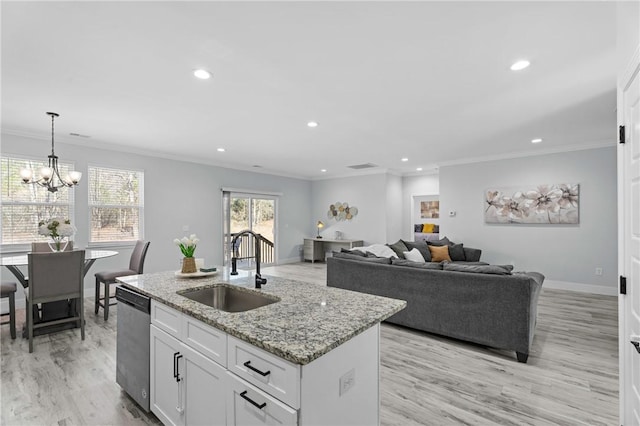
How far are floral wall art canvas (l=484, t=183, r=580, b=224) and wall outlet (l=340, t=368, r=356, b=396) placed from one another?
5.71 metres

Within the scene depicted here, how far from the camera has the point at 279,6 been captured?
185 centimetres

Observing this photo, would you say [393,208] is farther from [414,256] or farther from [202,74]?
[202,74]

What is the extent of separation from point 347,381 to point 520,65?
2.76 metres

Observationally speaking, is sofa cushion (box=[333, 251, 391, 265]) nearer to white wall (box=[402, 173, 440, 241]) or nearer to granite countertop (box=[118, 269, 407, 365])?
granite countertop (box=[118, 269, 407, 365])

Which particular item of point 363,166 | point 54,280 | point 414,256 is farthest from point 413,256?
point 54,280

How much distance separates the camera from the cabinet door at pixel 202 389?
1.43 m

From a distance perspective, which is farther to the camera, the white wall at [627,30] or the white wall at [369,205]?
the white wall at [369,205]

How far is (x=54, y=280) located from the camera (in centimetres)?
321

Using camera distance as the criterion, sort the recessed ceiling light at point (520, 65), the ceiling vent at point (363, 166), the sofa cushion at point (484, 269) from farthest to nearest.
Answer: the ceiling vent at point (363, 166) < the sofa cushion at point (484, 269) < the recessed ceiling light at point (520, 65)

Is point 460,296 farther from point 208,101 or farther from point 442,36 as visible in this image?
point 208,101

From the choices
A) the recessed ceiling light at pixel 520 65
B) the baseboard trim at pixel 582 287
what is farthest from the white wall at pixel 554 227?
the recessed ceiling light at pixel 520 65

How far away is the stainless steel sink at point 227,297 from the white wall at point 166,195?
13.6 feet

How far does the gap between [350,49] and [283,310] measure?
1.92m

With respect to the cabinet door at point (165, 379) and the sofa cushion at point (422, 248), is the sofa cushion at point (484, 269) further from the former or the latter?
the sofa cushion at point (422, 248)
